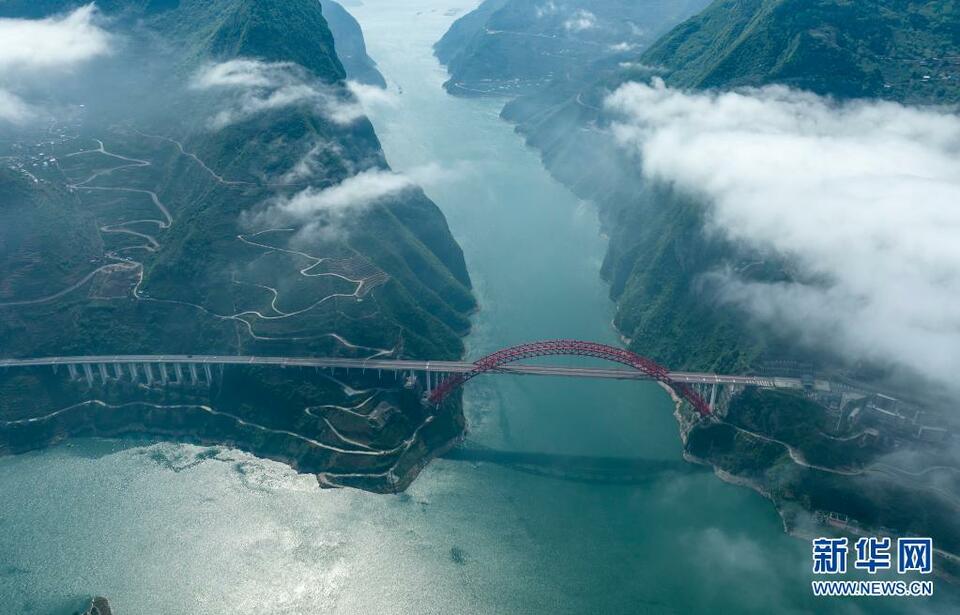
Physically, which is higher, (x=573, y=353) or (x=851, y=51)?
(x=851, y=51)

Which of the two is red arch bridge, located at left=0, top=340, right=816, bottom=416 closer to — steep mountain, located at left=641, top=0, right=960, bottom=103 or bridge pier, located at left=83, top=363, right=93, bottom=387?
bridge pier, located at left=83, top=363, right=93, bottom=387

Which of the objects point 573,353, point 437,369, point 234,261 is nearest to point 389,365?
point 437,369

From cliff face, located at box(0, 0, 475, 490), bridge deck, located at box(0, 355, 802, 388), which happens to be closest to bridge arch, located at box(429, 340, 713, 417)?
bridge deck, located at box(0, 355, 802, 388)

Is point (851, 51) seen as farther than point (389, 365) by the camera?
Yes

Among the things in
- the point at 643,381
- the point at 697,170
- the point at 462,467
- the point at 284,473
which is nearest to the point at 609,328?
the point at 643,381

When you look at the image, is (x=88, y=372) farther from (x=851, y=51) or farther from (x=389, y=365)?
(x=851, y=51)

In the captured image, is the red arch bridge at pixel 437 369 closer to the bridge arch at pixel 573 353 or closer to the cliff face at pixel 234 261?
the bridge arch at pixel 573 353

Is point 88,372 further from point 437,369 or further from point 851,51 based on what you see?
point 851,51

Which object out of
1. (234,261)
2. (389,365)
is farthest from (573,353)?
(234,261)
